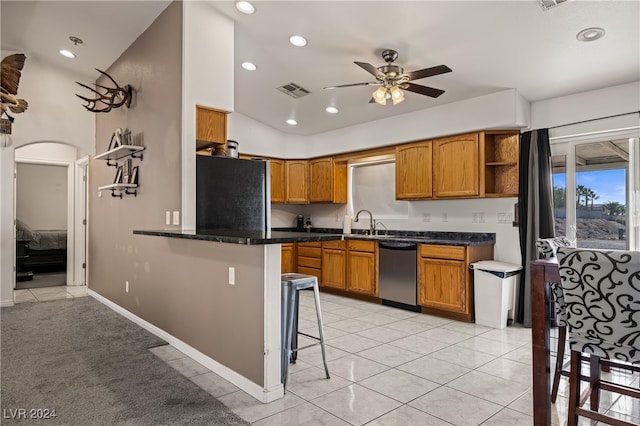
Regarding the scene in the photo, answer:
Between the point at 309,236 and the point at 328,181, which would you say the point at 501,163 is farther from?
the point at 309,236

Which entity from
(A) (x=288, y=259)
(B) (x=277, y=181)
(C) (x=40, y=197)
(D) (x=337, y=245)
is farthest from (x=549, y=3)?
(C) (x=40, y=197)

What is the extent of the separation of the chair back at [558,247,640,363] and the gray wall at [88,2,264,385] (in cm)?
168

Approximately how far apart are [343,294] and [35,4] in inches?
198

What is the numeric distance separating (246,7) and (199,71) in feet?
2.27

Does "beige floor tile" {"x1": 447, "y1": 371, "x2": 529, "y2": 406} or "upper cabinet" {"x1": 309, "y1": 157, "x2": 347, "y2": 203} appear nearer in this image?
"beige floor tile" {"x1": 447, "y1": 371, "x2": 529, "y2": 406}

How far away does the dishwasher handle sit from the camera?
4.86 meters

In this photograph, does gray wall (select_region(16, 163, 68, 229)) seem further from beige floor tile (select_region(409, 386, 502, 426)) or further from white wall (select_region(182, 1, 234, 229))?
beige floor tile (select_region(409, 386, 502, 426))

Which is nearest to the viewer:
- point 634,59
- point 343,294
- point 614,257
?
point 614,257

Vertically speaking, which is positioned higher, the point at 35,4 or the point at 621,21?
the point at 35,4

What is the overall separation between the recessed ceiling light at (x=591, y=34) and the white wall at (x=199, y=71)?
2986mm

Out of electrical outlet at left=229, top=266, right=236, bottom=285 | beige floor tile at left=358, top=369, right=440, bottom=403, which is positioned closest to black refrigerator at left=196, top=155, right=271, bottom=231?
electrical outlet at left=229, top=266, right=236, bottom=285

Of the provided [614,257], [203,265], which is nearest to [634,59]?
[614,257]

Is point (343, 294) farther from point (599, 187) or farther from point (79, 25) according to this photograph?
point (79, 25)

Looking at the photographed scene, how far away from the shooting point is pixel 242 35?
392 centimetres
